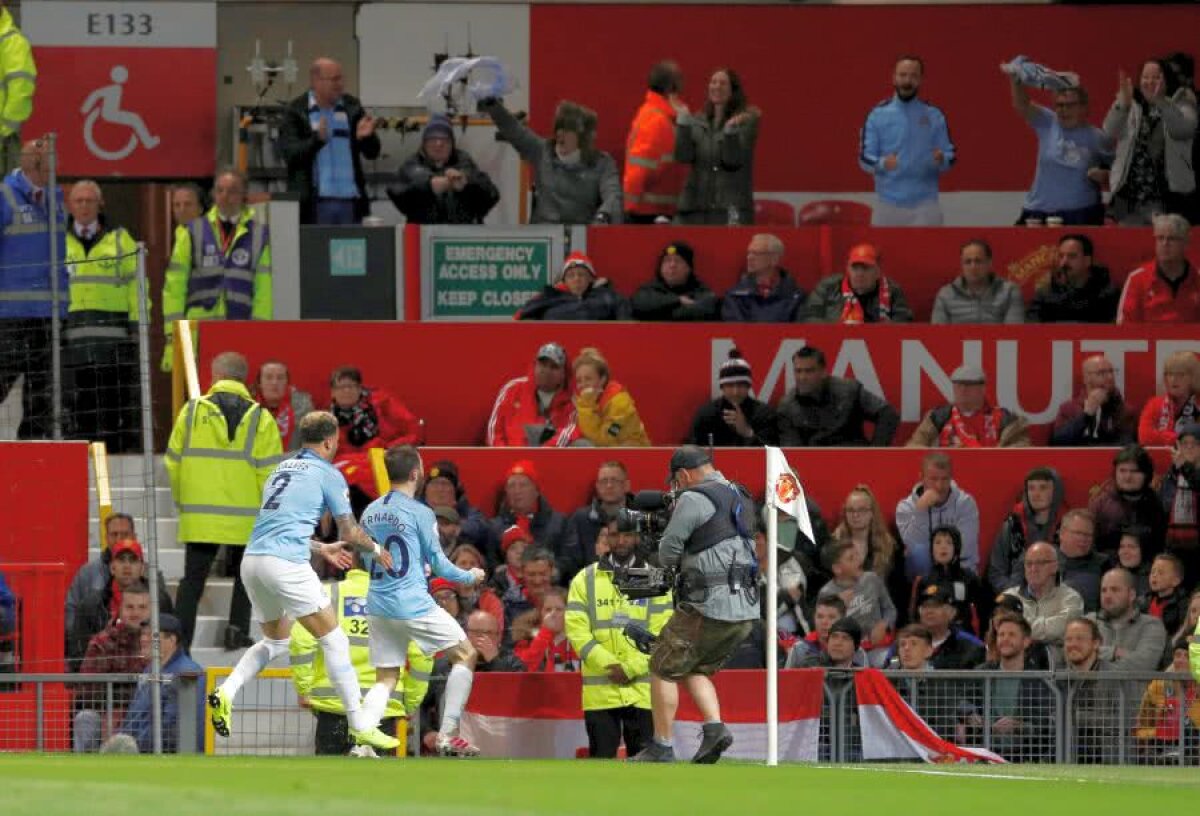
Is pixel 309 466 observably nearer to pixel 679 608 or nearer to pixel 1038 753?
pixel 679 608

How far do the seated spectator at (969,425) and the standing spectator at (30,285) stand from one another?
6.46 meters

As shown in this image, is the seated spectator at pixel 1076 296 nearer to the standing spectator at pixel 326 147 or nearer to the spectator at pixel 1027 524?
the spectator at pixel 1027 524

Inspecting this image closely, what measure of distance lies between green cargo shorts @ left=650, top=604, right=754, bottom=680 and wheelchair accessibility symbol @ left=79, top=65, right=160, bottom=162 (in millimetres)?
11749

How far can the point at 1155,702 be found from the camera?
1566cm

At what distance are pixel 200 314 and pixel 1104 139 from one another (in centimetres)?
753

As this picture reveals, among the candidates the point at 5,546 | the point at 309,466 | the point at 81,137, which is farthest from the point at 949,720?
the point at 81,137

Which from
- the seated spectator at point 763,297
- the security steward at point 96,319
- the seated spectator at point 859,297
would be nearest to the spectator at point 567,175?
the seated spectator at point 763,297

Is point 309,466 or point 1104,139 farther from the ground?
point 1104,139

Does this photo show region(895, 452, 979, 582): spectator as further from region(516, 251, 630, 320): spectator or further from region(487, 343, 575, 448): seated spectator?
region(516, 251, 630, 320): spectator

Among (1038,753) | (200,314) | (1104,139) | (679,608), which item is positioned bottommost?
(1038,753)

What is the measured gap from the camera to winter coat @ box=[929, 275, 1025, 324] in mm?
21078

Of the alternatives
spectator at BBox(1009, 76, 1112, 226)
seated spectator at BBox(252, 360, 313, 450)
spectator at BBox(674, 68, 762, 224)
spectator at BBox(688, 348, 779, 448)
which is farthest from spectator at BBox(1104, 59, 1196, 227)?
seated spectator at BBox(252, 360, 313, 450)

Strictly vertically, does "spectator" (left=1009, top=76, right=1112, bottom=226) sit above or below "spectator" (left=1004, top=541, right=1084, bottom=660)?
above

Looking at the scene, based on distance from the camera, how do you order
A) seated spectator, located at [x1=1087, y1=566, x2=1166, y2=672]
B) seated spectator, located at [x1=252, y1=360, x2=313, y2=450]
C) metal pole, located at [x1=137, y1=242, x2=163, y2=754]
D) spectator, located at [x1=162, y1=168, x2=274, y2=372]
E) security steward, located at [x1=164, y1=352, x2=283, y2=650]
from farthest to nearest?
spectator, located at [x1=162, y1=168, x2=274, y2=372]
seated spectator, located at [x1=252, y1=360, x2=313, y2=450]
security steward, located at [x1=164, y1=352, x2=283, y2=650]
seated spectator, located at [x1=1087, y1=566, x2=1166, y2=672]
metal pole, located at [x1=137, y1=242, x2=163, y2=754]
